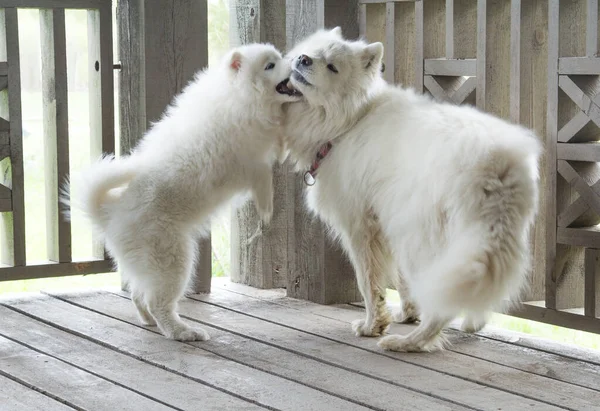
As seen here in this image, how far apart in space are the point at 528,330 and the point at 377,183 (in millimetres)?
2883

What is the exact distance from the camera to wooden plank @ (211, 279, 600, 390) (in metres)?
4.01

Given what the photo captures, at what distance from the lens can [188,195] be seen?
4.47 meters

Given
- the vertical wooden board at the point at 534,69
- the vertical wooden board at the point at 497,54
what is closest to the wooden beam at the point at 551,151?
the vertical wooden board at the point at 534,69

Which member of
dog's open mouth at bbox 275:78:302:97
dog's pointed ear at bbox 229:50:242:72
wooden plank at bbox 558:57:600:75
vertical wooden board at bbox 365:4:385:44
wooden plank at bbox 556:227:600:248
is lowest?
wooden plank at bbox 556:227:600:248

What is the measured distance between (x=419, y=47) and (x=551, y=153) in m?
0.97

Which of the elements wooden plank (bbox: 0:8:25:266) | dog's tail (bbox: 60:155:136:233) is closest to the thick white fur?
dog's tail (bbox: 60:155:136:233)

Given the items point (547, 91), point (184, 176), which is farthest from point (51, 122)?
point (547, 91)

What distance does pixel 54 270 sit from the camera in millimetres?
5621

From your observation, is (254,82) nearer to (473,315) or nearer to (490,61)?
(490,61)

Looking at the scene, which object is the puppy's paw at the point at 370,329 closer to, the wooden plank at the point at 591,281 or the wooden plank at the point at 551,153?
the wooden plank at the point at 551,153

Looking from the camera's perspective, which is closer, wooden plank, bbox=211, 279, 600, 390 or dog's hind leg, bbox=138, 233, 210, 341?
wooden plank, bbox=211, 279, 600, 390

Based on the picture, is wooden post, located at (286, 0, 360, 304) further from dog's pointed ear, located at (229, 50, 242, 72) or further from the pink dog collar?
dog's pointed ear, located at (229, 50, 242, 72)

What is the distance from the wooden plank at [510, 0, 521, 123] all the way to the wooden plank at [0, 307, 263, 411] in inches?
76.1

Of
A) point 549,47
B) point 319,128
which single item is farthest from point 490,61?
point 319,128
